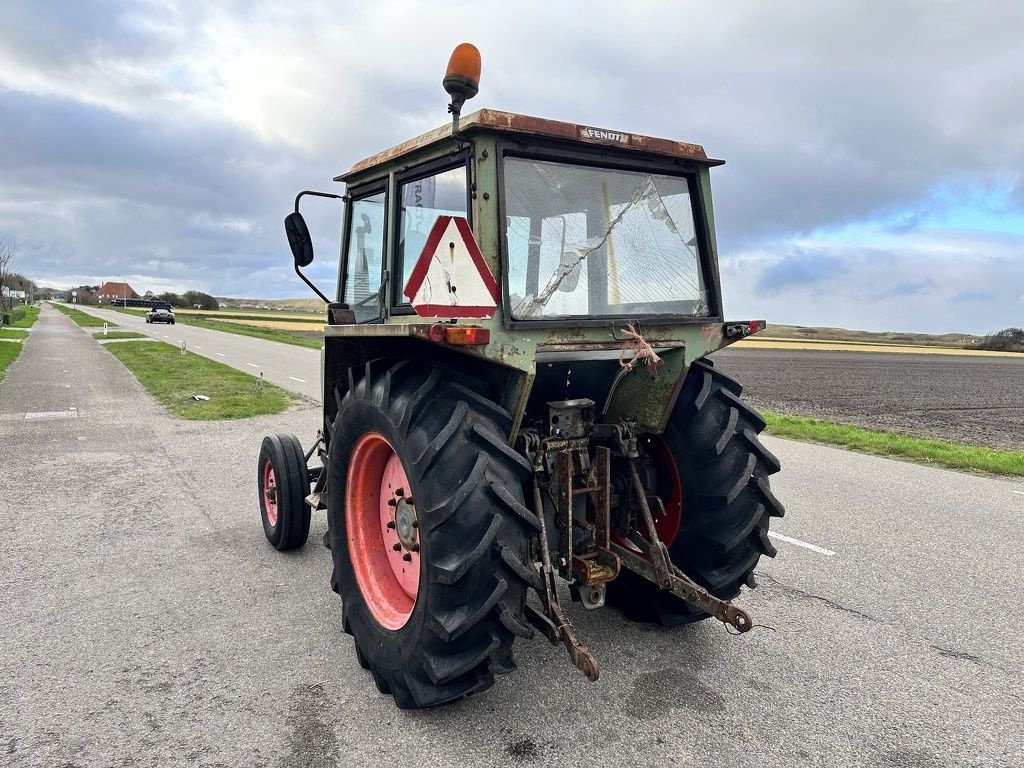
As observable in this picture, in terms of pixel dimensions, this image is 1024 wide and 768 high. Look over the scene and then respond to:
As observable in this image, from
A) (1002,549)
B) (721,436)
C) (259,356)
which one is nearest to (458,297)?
(721,436)

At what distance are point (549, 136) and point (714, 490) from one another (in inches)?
70.5

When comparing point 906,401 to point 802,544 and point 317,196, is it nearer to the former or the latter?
point 802,544

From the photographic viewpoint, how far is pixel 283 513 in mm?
4691

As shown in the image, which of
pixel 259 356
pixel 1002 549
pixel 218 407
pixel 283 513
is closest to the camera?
pixel 283 513

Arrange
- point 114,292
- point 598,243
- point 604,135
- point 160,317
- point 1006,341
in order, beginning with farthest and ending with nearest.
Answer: point 114,292
point 1006,341
point 160,317
point 598,243
point 604,135

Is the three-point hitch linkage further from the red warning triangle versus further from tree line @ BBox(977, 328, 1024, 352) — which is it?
tree line @ BBox(977, 328, 1024, 352)

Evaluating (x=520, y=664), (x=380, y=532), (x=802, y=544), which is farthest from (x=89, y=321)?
(x=520, y=664)

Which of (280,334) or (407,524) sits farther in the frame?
(280,334)

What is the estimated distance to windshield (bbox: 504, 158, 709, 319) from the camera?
304cm

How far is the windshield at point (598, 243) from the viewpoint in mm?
3041

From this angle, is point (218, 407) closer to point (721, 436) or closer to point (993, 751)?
point (721, 436)

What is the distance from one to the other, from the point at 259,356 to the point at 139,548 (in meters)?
19.4

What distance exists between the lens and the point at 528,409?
340 centimetres

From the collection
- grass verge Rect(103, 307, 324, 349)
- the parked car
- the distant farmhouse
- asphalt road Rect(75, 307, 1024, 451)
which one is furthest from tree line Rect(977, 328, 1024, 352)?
A: the distant farmhouse
